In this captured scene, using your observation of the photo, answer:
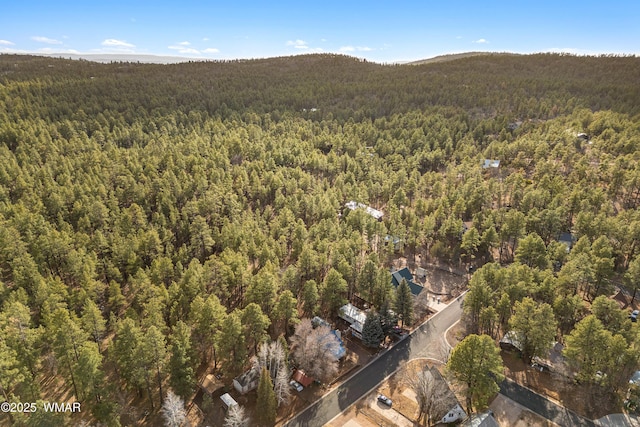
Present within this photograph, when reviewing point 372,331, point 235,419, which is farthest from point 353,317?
point 235,419

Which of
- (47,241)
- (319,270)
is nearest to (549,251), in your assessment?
(319,270)

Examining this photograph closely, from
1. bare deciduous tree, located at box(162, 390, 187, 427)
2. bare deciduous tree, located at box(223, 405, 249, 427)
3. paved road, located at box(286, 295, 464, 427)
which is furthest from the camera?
paved road, located at box(286, 295, 464, 427)

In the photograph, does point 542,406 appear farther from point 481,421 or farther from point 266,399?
point 266,399

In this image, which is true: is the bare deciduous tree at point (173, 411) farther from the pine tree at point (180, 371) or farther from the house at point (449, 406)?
the house at point (449, 406)

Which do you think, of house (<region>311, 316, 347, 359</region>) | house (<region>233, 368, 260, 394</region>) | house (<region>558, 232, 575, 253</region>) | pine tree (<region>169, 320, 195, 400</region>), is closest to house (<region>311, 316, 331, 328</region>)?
house (<region>311, 316, 347, 359</region>)

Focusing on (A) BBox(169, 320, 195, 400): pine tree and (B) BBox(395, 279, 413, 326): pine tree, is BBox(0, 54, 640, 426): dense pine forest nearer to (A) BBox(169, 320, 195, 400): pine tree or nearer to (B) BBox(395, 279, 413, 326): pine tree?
(A) BBox(169, 320, 195, 400): pine tree
